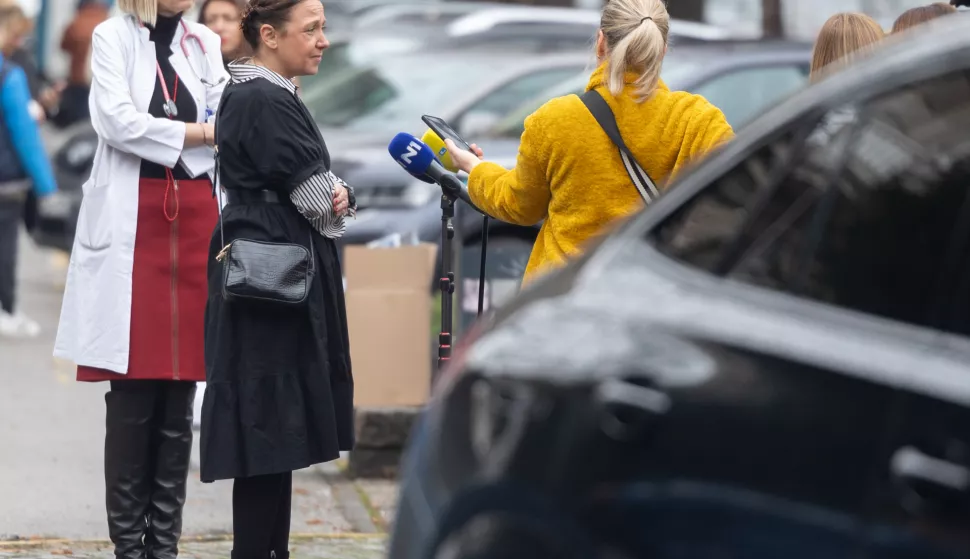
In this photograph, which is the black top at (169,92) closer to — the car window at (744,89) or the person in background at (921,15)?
the person in background at (921,15)

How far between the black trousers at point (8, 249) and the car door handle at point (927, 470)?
909 centimetres

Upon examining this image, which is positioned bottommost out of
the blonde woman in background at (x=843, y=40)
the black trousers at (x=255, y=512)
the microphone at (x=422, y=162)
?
the black trousers at (x=255, y=512)

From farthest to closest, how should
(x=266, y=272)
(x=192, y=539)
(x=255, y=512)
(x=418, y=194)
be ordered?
(x=418, y=194), (x=192, y=539), (x=255, y=512), (x=266, y=272)

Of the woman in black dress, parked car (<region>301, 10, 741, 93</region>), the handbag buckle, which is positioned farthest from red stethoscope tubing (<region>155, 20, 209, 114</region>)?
parked car (<region>301, 10, 741, 93</region>)

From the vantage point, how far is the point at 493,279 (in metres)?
7.19

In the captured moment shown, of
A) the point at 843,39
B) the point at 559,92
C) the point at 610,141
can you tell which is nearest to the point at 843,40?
the point at 843,39

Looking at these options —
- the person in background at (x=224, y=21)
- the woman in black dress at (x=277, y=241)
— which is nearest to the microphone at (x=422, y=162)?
the woman in black dress at (x=277, y=241)

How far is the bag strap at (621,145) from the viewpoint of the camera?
13.8 feet

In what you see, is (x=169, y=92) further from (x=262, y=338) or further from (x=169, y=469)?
(x=169, y=469)

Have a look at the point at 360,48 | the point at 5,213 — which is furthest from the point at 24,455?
the point at 360,48

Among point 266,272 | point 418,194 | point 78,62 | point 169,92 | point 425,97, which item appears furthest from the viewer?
point 78,62

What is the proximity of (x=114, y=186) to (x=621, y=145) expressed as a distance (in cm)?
164

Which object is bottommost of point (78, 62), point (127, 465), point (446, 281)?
point (78, 62)

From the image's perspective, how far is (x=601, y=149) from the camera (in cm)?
420
